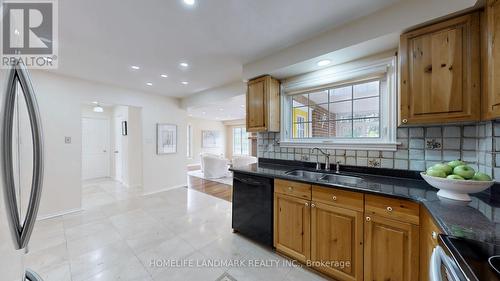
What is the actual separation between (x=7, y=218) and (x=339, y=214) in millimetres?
2076

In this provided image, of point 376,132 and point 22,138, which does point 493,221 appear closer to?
point 376,132

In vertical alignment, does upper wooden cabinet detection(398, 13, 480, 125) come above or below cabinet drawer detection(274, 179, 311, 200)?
above

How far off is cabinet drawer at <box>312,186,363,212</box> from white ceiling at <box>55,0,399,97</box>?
161 centimetres

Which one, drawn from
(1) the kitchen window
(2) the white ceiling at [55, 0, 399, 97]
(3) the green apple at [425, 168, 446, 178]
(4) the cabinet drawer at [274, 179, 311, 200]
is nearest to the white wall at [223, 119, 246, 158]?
(1) the kitchen window

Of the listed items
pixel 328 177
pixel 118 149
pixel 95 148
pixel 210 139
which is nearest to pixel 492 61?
pixel 328 177

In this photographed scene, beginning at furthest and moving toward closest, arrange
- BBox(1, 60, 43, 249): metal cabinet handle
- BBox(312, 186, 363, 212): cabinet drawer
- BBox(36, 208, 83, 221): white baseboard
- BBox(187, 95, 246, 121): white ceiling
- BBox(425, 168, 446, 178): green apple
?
BBox(187, 95, 246, 121): white ceiling
BBox(36, 208, 83, 221): white baseboard
BBox(312, 186, 363, 212): cabinet drawer
BBox(425, 168, 446, 178): green apple
BBox(1, 60, 43, 249): metal cabinet handle

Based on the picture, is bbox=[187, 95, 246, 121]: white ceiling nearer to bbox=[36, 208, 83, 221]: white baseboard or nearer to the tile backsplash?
the tile backsplash

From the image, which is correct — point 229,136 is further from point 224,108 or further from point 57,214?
point 57,214

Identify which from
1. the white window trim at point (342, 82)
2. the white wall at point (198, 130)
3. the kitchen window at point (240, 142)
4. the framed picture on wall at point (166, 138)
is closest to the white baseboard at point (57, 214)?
the framed picture on wall at point (166, 138)

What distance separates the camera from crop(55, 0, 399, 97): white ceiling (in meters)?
1.61

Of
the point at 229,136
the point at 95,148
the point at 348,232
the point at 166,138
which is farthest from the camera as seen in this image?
the point at 229,136

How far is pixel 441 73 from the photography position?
1.44m

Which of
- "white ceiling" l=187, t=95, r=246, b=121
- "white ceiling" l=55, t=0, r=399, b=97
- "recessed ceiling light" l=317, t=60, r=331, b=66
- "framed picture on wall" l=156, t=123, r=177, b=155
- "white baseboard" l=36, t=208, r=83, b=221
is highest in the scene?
"white ceiling" l=55, t=0, r=399, b=97

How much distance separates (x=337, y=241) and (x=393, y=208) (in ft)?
1.81
